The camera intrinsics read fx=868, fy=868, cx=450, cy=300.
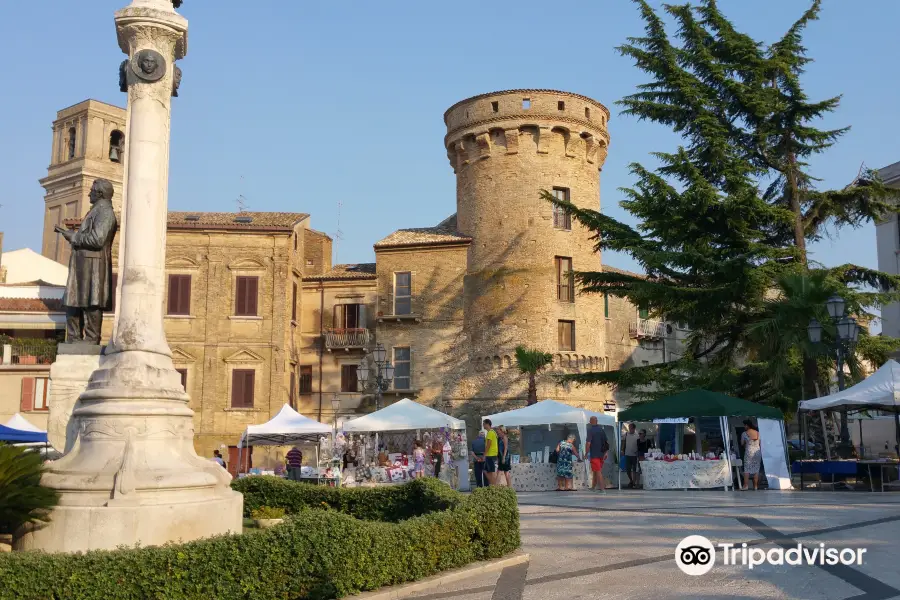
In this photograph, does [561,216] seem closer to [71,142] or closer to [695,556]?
[695,556]

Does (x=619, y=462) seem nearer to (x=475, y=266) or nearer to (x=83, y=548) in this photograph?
(x=83, y=548)

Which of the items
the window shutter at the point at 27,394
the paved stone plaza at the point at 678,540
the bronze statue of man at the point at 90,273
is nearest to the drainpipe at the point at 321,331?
the window shutter at the point at 27,394

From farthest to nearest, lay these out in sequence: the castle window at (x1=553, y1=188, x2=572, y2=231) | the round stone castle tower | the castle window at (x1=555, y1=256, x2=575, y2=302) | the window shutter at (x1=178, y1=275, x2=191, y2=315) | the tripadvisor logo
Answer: the castle window at (x1=553, y1=188, x2=572, y2=231)
the castle window at (x1=555, y1=256, x2=575, y2=302)
the round stone castle tower
the window shutter at (x1=178, y1=275, x2=191, y2=315)
the tripadvisor logo

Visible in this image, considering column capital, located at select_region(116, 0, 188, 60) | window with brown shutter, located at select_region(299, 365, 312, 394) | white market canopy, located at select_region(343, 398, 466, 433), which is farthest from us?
window with brown shutter, located at select_region(299, 365, 312, 394)

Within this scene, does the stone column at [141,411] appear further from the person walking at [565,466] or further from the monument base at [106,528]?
the person walking at [565,466]

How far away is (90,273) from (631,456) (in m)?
15.1

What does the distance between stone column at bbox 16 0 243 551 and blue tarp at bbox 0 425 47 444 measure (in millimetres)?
13662

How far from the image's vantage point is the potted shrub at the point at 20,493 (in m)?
7.03

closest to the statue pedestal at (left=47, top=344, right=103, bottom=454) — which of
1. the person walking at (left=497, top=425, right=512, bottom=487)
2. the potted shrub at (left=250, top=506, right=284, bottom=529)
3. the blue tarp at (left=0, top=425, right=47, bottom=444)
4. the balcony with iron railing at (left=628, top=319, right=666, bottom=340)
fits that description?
the potted shrub at (left=250, top=506, right=284, bottom=529)

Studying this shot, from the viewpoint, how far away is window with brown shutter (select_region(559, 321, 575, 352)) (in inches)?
1459

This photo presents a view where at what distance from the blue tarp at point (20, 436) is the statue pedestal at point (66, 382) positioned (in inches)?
486

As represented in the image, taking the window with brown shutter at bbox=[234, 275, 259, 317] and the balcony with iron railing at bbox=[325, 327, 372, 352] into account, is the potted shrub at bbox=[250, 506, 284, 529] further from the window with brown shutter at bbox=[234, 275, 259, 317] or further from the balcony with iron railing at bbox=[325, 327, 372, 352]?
the balcony with iron railing at bbox=[325, 327, 372, 352]

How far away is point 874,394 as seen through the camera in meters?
17.8

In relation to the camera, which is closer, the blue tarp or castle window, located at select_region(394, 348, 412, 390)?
the blue tarp
